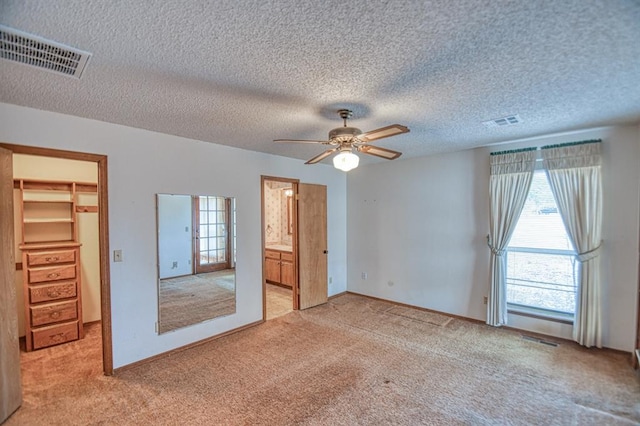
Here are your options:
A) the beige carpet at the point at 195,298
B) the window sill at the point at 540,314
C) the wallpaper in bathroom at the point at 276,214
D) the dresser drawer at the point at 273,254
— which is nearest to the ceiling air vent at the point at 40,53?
the beige carpet at the point at 195,298

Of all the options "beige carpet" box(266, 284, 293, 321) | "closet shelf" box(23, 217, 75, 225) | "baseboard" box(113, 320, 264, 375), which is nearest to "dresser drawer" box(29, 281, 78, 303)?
"closet shelf" box(23, 217, 75, 225)

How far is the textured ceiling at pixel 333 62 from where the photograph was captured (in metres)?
1.38

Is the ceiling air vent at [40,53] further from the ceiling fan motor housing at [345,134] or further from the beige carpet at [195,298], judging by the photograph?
the beige carpet at [195,298]

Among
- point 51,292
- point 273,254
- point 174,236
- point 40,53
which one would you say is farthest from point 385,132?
point 273,254

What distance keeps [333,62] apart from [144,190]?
251cm

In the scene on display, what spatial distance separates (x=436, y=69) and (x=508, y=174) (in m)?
2.65

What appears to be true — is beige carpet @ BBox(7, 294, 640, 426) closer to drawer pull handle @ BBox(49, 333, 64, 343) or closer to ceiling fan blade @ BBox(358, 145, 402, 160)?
drawer pull handle @ BBox(49, 333, 64, 343)

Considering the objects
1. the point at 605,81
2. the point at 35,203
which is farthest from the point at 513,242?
the point at 35,203

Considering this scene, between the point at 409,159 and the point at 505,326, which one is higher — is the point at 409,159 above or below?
above

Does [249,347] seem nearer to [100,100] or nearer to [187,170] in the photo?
[187,170]

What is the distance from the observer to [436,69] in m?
1.92

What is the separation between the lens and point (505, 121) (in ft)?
9.91

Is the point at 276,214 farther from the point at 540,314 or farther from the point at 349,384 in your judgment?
the point at 540,314

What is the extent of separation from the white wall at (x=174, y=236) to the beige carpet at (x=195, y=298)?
141mm
